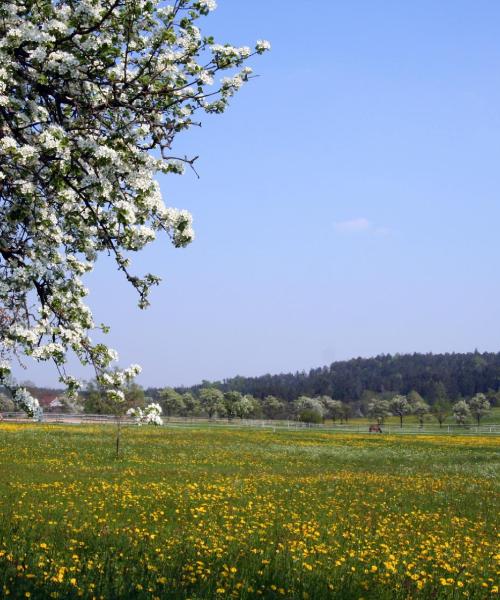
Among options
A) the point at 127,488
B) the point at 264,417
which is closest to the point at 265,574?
the point at 127,488

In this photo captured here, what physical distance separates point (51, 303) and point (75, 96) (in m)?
2.47

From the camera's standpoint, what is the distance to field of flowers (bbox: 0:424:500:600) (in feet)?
27.3

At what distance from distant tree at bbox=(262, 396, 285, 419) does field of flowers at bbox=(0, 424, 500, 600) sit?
16015 cm

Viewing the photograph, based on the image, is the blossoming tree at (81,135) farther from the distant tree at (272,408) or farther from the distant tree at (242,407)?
the distant tree at (272,408)

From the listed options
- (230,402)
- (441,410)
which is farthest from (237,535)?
(230,402)

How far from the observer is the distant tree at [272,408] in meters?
183

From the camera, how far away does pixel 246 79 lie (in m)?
7.60

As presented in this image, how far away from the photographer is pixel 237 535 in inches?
454

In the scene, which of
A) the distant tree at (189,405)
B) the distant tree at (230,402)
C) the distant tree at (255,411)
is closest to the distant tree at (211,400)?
the distant tree at (230,402)

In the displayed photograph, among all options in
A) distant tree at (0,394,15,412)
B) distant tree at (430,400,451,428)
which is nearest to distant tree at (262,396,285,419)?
distant tree at (430,400,451,428)

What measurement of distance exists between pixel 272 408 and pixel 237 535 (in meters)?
176

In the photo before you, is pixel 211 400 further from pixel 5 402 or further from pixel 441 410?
pixel 5 402

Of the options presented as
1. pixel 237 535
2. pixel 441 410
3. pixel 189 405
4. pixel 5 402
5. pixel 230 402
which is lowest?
pixel 189 405

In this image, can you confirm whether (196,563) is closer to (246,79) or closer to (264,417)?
(246,79)
